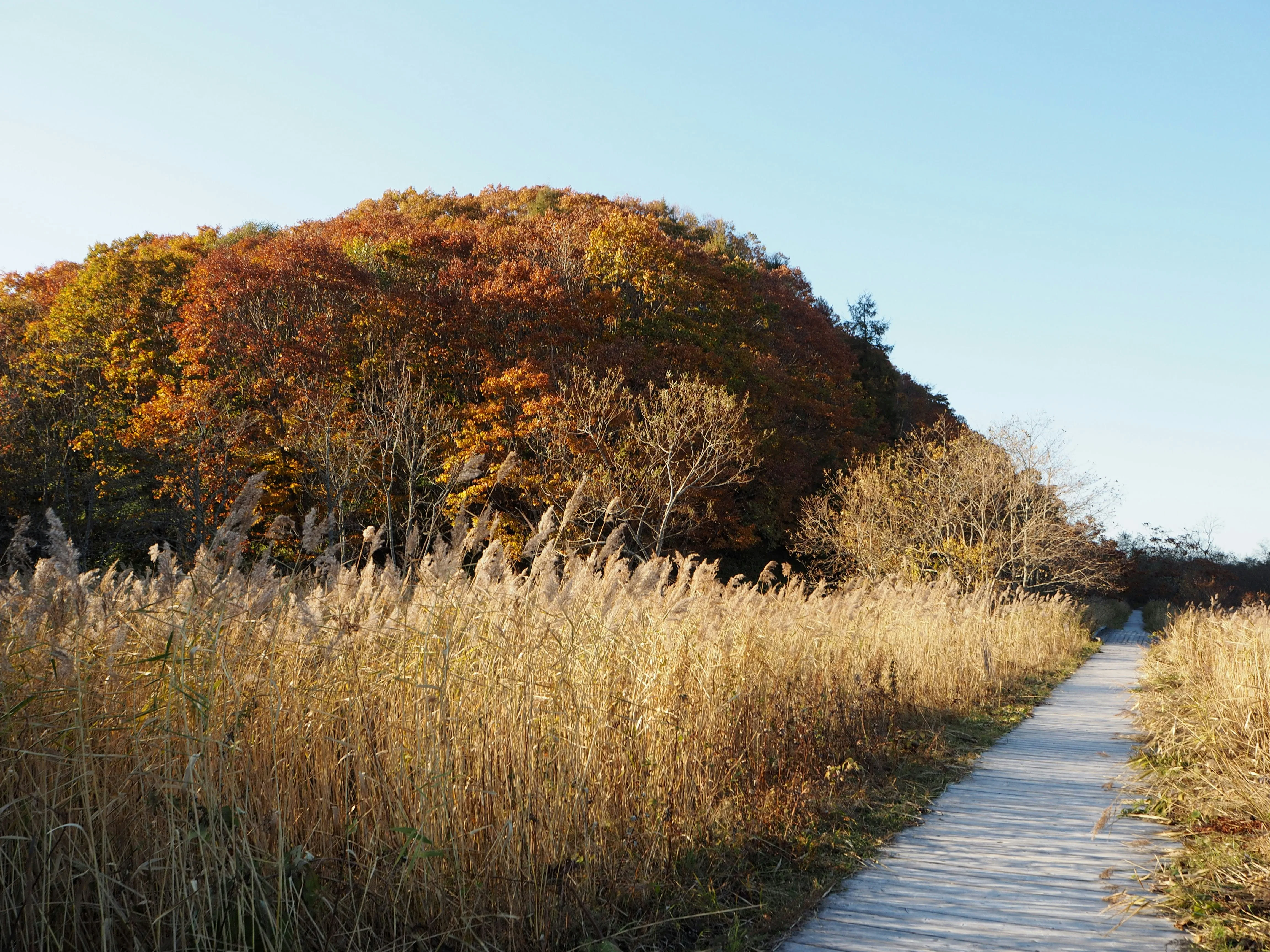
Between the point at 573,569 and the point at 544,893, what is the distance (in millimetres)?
2175

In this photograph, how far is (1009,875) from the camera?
4172mm

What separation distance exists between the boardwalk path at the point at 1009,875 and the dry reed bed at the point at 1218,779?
7.8 inches

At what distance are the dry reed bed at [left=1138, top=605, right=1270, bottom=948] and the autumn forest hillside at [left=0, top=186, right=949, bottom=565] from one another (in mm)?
11214

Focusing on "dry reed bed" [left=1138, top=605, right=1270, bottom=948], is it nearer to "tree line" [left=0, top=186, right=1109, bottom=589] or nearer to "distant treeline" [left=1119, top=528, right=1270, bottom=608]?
"tree line" [left=0, top=186, right=1109, bottom=589]

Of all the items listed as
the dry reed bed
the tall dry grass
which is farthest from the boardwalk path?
the tall dry grass

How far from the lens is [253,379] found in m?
22.2

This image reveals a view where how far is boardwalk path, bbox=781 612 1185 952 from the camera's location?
Result: 338cm

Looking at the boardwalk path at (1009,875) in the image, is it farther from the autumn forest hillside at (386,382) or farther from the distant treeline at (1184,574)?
the distant treeline at (1184,574)

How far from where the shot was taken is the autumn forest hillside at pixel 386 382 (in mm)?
20281

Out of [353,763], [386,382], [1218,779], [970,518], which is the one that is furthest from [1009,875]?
[386,382]

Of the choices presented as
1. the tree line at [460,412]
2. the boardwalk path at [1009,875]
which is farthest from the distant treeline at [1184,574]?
the boardwalk path at [1009,875]

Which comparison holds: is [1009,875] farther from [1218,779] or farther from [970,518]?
[970,518]

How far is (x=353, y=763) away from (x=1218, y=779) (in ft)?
16.4

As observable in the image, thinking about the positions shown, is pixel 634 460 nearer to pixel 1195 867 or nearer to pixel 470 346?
pixel 470 346
